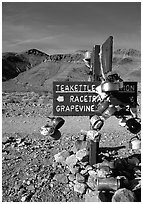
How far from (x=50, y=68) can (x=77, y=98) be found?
5446 cm

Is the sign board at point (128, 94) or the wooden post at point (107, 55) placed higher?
the wooden post at point (107, 55)

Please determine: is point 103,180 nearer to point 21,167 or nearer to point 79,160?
point 79,160

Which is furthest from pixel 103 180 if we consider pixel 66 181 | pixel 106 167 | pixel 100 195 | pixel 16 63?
pixel 16 63

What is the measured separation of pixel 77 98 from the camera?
3980mm

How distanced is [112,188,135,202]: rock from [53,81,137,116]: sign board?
105cm

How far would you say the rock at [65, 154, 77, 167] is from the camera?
4863 millimetres

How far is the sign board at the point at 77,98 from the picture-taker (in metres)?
3.96

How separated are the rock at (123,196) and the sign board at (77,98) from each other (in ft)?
3.44

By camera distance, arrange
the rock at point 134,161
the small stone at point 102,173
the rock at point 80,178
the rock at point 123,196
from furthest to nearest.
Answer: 1. the rock at point 134,161
2. the rock at point 80,178
3. the small stone at point 102,173
4. the rock at point 123,196

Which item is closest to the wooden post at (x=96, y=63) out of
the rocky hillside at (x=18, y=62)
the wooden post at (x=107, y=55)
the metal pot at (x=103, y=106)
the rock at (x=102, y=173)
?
the wooden post at (x=107, y=55)

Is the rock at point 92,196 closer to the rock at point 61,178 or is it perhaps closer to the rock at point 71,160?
the rock at point 61,178

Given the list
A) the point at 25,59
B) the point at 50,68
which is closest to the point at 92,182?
the point at 50,68

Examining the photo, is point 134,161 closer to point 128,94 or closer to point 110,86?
point 128,94

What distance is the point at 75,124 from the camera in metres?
8.81
